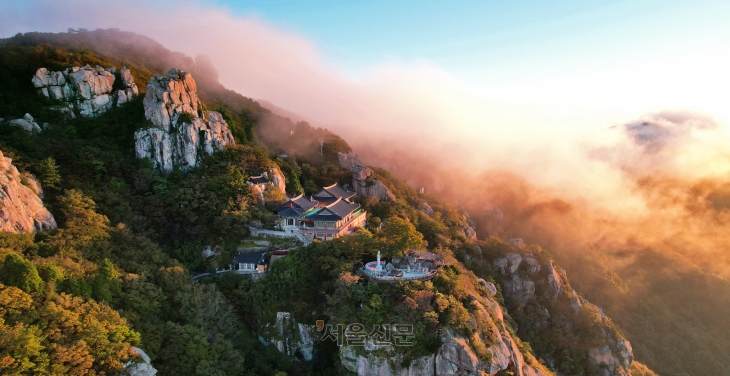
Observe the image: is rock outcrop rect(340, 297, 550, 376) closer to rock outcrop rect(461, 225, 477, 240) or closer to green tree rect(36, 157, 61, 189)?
rock outcrop rect(461, 225, 477, 240)

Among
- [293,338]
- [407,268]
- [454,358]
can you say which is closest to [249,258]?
[293,338]

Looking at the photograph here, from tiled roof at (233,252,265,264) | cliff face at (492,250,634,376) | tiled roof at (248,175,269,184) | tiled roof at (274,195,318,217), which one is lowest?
cliff face at (492,250,634,376)

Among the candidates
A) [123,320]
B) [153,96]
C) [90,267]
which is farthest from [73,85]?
[123,320]

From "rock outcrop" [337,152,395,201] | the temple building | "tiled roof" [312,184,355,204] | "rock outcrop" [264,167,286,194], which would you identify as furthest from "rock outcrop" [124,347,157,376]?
"rock outcrop" [337,152,395,201]

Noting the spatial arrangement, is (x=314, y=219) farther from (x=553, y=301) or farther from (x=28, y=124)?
(x=28, y=124)

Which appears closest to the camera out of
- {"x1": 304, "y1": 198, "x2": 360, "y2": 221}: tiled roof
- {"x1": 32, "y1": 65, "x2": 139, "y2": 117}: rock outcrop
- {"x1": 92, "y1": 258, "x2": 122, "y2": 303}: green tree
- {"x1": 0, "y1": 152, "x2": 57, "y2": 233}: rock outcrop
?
{"x1": 92, "y1": 258, "x2": 122, "y2": 303}: green tree

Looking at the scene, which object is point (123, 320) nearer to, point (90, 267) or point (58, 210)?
point (90, 267)
